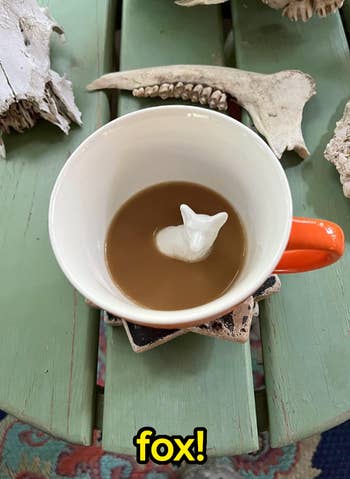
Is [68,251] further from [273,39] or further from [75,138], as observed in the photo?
[273,39]

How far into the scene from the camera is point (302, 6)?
2.13 feet

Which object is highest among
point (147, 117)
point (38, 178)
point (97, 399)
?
point (147, 117)

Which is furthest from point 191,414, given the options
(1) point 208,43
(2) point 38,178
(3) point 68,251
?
(1) point 208,43

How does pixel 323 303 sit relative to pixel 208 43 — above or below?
below

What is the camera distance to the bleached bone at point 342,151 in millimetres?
573

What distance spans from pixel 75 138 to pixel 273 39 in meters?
0.33

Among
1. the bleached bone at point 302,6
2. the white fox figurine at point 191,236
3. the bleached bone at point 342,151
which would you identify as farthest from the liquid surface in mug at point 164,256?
the bleached bone at point 302,6

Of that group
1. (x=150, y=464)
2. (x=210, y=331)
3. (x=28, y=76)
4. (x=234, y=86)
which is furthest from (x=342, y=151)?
(x=150, y=464)

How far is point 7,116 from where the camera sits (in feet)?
2.01

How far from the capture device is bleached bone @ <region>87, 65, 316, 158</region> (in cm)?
63

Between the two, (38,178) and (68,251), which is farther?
(38,178)

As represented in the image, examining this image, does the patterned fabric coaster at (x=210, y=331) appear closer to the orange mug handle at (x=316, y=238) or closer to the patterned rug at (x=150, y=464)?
the orange mug handle at (x=316, y=238)

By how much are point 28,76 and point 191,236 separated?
32cm

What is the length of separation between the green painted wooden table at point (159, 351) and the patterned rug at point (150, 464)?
0.34 metres
